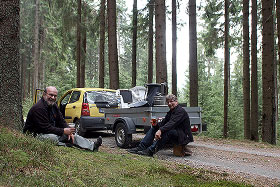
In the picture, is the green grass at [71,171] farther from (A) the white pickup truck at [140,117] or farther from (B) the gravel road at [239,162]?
(A) the white pickup truck at [140,117]

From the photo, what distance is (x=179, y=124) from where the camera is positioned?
23.1 ft

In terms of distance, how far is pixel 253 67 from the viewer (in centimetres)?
1487

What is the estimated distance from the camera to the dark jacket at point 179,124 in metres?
6.82

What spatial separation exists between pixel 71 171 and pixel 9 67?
3.16m

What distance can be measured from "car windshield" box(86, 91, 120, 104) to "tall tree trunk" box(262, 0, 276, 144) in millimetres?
6045

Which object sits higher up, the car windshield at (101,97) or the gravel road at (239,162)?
the car windshield at (101,97)

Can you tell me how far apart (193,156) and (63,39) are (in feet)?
59.0

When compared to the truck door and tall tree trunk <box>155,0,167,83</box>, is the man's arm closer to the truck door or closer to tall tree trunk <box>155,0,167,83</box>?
the truck door

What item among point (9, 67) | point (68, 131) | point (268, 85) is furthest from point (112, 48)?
point (68, 131)

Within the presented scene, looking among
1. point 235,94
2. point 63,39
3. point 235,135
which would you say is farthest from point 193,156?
point 235,94

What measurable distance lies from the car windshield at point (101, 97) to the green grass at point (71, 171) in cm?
541

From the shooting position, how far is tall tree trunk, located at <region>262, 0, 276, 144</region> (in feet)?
37.4

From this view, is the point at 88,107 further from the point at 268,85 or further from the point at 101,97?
the point at 268,85

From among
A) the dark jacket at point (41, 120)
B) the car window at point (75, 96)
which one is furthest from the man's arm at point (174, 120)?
the car window at point (75, 96)
